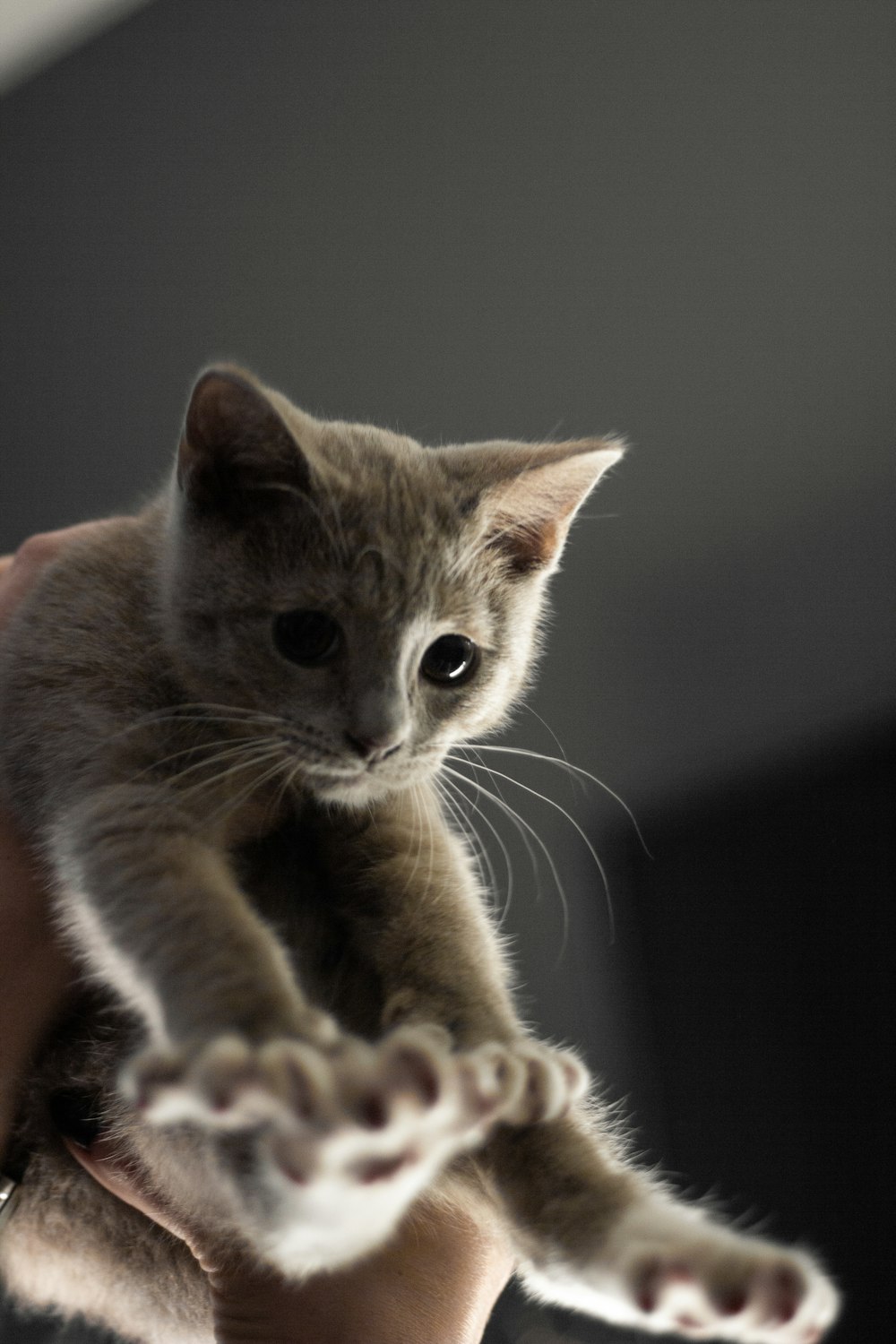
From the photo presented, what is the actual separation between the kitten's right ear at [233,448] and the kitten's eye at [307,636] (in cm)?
11

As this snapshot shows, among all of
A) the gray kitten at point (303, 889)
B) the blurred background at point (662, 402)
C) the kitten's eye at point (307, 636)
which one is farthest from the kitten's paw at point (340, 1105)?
the blurred background at point (662, 402)

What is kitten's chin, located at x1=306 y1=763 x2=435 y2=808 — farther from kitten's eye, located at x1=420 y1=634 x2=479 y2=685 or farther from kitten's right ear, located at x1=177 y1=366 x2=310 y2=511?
kitten's right ear, located at x1=177 y1=366 x2=310 y2=511

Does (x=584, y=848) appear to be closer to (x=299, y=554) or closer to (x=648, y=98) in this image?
(x=299, y=554)

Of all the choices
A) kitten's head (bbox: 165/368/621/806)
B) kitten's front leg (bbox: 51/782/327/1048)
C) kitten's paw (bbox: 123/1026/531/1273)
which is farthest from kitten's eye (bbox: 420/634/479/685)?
kitten's paw (bbox: 123/1026/531/1273)

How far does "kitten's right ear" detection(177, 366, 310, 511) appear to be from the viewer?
807 millimetres

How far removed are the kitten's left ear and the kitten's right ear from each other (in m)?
0.17

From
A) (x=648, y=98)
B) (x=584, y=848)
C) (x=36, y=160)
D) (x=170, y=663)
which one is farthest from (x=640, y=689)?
(x=36, y=160)

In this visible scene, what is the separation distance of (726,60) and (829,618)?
0.99 m

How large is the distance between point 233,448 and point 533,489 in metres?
0.26

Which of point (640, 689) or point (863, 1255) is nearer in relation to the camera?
point (863, 1255)

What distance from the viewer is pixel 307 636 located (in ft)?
2.65

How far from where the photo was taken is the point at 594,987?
1.81 metres

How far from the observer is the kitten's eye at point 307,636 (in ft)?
2.62

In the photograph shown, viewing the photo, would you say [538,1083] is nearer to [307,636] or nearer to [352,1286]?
[307,636]
